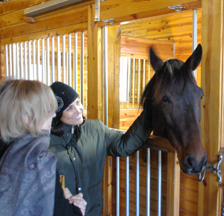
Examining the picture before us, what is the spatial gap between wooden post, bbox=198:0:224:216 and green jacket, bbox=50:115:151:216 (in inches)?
13.3

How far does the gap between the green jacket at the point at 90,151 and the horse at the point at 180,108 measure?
201mm

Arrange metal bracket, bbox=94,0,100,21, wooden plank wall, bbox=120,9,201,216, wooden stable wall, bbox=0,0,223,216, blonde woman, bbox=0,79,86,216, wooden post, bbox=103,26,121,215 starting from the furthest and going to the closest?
wooden plank wall, bbox=120,9,201,216, wooden post, bbox=103,26,121,215, metal bracket, bbox=94,0,100,21, wooden stable wall, bbox=0,0,223,216, blonde woman, bbox=0,79,86,216

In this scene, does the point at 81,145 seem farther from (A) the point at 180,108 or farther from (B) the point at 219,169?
(B) the point at 219,169

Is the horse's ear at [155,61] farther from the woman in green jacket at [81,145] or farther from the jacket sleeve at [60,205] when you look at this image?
the jacket sleeve at [60,205]

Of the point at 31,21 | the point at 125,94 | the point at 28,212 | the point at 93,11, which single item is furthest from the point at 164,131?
the point at 125,94

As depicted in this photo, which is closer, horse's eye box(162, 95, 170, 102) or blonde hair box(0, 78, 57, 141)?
blonde hair box(0, 78, 57, 141)

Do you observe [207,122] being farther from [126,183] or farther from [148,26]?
[148,26]

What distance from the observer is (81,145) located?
1390mm

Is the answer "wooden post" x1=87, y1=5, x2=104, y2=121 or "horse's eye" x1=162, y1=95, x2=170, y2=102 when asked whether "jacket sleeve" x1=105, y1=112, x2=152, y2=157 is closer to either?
"horse's eye" x1=162, y1=95, x2=170, y2=102

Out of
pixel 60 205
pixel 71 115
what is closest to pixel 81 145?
pixel 71 115

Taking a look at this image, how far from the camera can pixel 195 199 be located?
56.7 inches

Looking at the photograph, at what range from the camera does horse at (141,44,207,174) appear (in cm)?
106

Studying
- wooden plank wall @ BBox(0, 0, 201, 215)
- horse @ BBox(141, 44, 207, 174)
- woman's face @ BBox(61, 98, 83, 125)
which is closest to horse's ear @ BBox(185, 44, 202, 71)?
horse @ BBox(141, 44, 207, 174)

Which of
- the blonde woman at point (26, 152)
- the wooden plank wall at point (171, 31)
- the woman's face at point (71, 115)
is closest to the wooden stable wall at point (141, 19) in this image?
the woman's face at point (71, 115)
